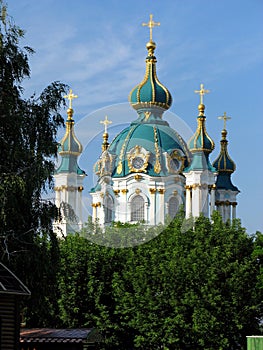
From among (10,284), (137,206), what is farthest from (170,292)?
(137,206)

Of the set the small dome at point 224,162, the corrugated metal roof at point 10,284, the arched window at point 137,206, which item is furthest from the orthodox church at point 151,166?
the corrugated metal roof at point 10,284

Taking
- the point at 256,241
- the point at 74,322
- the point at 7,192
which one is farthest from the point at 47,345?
the point at 256,241

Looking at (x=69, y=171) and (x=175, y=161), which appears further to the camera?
(x=69, y=171)

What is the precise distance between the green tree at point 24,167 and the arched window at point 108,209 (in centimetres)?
2144

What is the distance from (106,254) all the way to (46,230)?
49.4 feet

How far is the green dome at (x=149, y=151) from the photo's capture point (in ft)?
187

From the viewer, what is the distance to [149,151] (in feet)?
191

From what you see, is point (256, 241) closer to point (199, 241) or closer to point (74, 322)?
point (199, 241)

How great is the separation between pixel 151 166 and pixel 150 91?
17.6 feet

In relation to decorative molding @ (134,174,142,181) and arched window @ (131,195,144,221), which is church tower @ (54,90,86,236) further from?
decorative molding @ (134,174,142,181)

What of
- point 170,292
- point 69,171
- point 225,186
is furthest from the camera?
point 225,186

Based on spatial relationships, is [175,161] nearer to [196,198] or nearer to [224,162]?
[196,198]

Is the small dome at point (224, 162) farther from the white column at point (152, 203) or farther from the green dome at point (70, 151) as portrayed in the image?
the green dome at point (70, 151)

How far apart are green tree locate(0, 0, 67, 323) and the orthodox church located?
26.7 meters
